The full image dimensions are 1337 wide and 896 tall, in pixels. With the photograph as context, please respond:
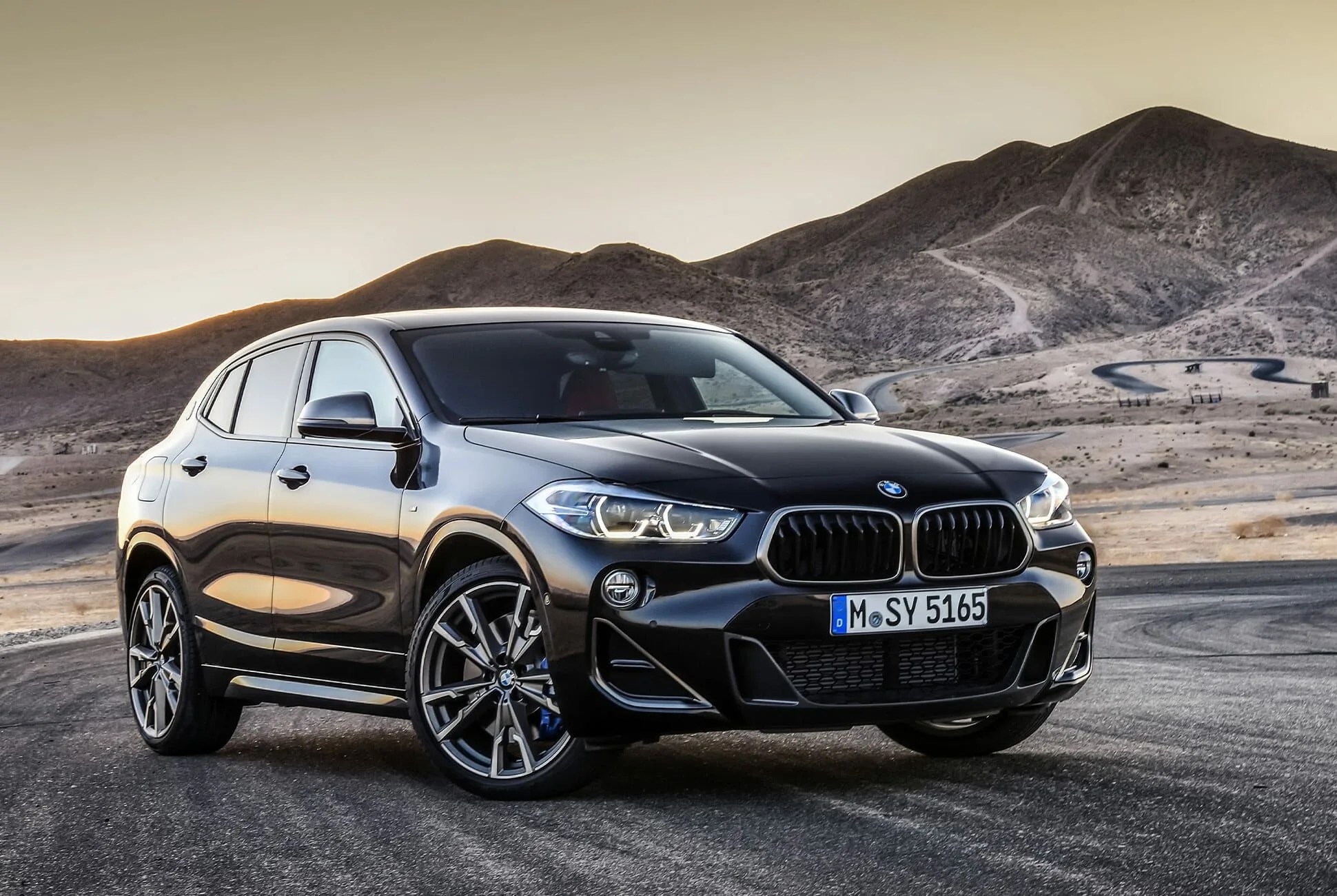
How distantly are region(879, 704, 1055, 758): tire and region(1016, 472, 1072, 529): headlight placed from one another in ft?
2.51

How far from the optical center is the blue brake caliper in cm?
582

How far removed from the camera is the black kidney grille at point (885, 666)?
18.4ft

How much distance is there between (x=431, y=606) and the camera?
6094 millimetres

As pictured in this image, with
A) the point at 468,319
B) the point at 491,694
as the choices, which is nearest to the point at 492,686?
A: the point at 491,694

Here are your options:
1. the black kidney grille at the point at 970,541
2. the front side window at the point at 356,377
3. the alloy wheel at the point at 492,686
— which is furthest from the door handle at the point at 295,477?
the black kidney grille at the point at 970,541

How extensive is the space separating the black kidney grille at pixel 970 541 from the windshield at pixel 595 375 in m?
1.42

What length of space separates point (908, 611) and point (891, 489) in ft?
1.35

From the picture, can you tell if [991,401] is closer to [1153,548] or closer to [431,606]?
[1153,548]

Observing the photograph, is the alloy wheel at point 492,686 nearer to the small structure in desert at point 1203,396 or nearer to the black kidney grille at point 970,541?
the black kidney grille at point 970,541

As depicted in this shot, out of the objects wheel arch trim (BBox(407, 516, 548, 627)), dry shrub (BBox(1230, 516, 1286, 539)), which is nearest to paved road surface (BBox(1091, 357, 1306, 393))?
dry shrub (BBox(1230, 516, 1286, 539))

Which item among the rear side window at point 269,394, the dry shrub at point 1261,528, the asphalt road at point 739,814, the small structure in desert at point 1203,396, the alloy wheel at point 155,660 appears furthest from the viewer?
the small structure in desert at point 1203,396

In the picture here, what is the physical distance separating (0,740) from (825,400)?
4.59m

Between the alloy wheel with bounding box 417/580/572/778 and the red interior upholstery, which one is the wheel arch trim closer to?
the alloy wheel with bounding box 417/580/572/778

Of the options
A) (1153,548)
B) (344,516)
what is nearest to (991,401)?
(1153,548)
